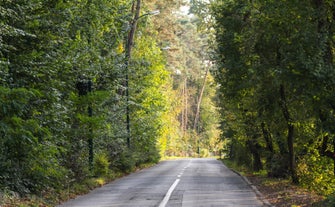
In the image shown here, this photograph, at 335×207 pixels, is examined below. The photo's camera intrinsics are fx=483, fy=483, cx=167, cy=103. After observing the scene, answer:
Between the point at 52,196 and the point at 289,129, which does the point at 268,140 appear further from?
the point at 52,196

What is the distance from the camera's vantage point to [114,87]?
22047 millimetres

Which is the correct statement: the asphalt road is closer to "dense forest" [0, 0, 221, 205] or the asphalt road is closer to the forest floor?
the forest floor

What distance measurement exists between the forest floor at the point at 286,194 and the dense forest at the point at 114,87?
3.07 ft

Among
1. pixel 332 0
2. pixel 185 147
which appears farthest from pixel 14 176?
pixel 185 147

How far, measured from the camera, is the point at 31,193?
43.3 feet

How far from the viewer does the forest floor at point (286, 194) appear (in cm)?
1349

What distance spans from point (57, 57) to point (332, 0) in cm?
796

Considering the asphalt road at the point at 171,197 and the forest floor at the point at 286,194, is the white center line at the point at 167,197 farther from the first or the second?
the forest floor at the point at 286,194

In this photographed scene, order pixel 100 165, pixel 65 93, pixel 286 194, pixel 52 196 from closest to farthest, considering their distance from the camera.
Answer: pixel 52 196 → pixel 286 194 → pixel 65 93 → pixel 100 165

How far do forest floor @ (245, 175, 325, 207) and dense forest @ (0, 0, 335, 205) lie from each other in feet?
3.07

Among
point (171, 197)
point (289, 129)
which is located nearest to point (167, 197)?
point (171, 197)

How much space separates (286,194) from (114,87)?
31.8 feet

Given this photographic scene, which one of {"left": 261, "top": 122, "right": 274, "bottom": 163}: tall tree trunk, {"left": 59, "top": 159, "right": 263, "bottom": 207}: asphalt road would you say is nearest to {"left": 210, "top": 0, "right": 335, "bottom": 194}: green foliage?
{"left": 261, "top": 122, "right": 274, "bottom": 163}: tall tree trunk

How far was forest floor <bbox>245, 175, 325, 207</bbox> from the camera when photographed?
44.3 ft
